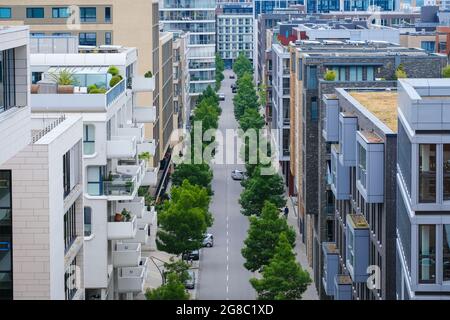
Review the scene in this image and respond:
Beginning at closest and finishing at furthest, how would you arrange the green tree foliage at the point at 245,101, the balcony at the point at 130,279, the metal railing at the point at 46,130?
the metal railing at the point at 46,130, the balcony at the point at 130,279, the green tree foliage at the point at 245,101

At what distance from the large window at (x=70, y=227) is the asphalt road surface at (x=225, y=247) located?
16531mm

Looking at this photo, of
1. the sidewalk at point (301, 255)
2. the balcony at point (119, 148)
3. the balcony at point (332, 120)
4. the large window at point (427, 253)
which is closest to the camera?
the large window at point (427, 253)

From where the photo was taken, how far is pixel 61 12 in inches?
2591

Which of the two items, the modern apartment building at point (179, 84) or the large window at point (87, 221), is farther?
the modern apartment building at point (179, 84)

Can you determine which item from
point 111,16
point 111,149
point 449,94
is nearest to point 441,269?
point 449,94

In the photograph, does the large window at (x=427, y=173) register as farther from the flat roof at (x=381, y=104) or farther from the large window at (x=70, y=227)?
the large window at (x=70, y=227)

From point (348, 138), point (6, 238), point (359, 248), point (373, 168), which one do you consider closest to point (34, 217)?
point (6, 238)

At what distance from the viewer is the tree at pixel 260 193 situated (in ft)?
210

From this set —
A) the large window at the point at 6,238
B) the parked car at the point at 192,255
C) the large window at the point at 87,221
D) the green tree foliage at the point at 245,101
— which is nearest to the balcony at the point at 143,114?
the parked car at the point at 192,255

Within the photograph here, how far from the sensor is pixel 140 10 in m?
66.7

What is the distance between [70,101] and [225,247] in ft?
83.1

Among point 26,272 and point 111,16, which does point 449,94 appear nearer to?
point 26,272

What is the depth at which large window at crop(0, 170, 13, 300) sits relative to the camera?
2400cm

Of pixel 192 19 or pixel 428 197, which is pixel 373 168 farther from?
pixel 192 19
